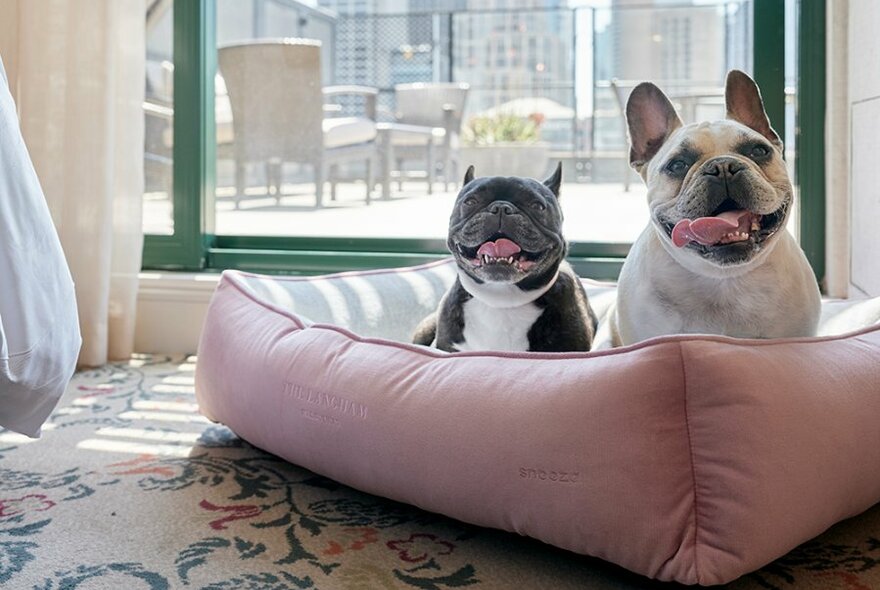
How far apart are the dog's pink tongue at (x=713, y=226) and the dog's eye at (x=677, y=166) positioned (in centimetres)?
10

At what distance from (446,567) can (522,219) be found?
0.52 metres

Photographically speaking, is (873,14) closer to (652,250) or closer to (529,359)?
(652,250)

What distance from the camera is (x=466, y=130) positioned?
362cm

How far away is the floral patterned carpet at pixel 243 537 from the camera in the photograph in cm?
120

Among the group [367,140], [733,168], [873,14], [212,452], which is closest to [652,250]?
[733,168]

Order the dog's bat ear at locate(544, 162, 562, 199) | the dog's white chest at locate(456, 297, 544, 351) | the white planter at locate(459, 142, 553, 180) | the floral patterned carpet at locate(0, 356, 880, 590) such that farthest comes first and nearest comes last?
the white planter at locate(459, 142, 553, 180) → the dog's bat ear at locate(544, 162, 562, 199) → the dog's white chest at locate(456, 297, 544, 351) → the floral patterned carpet at locate(0, 356, 880, 590)

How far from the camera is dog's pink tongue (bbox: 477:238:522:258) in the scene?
1.45m

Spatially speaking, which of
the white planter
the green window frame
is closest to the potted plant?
the white planter

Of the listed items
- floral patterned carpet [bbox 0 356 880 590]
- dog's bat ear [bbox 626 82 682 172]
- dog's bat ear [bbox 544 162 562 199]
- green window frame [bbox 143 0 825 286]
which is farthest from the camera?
green window frame [bbox 143 0 825 286]

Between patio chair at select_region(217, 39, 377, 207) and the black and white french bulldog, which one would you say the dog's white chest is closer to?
the black and white french bulldog

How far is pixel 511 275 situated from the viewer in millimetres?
1461

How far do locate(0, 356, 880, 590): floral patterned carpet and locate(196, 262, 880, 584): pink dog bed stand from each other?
0.19 feet

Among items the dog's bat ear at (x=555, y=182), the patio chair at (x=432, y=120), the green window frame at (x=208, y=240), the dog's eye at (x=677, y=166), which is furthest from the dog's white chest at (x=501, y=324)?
the patio chair at (x=432, y=120)

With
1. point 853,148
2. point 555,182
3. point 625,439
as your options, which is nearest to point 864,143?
point 853,148
